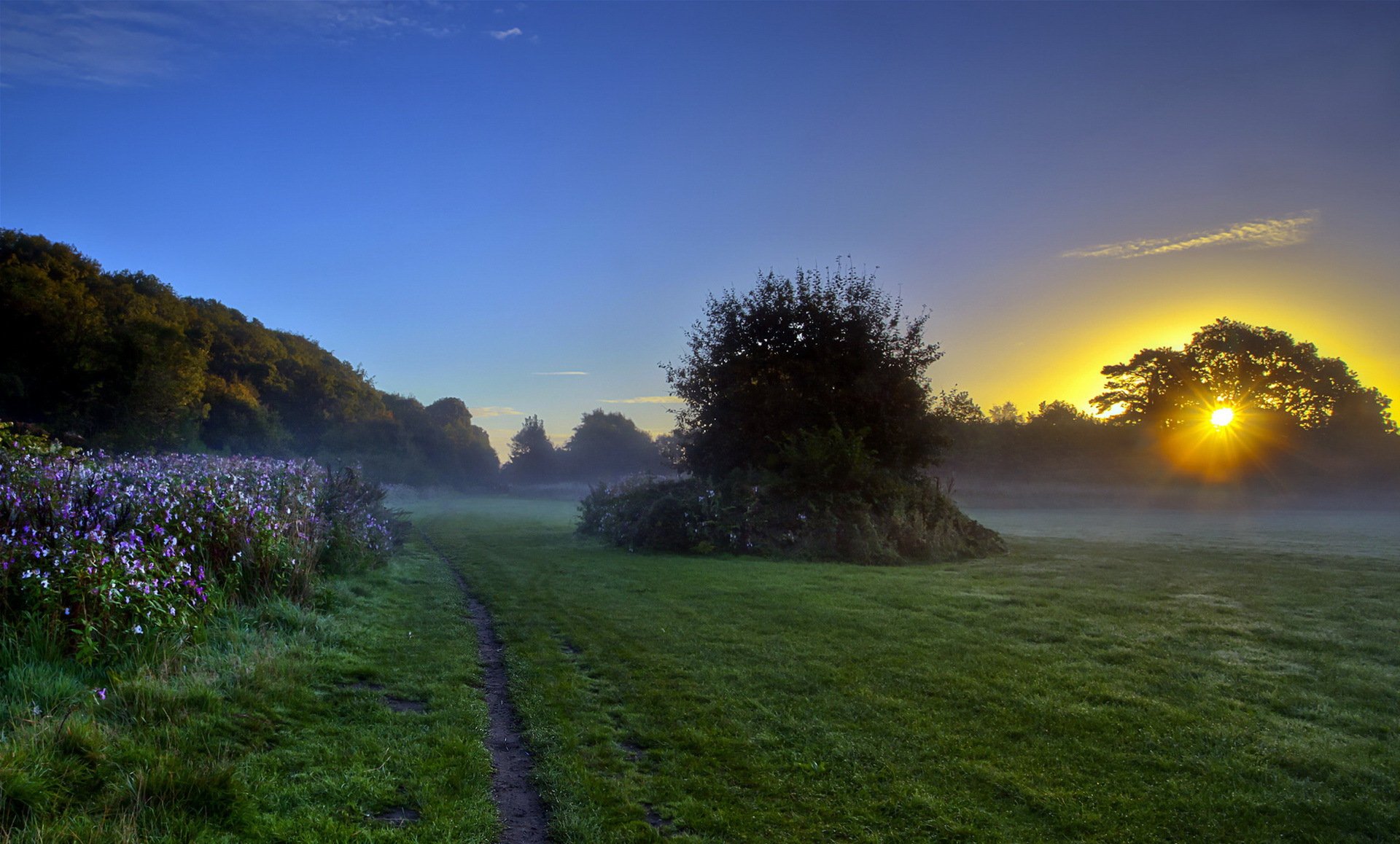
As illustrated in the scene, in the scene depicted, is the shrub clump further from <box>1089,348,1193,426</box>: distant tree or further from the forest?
<box>1089,348,1193,426</box>: distant tree

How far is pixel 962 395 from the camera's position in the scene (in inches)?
854

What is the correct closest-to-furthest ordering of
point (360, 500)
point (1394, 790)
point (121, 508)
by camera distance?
1. point (1394, 790)
2. point (121, 508)
3. point (360, 500)

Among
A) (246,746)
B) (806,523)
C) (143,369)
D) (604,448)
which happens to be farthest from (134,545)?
(604,448)

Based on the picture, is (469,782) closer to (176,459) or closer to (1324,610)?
(1324,610)

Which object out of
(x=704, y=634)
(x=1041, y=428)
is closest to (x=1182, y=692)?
(x=704, y=634)

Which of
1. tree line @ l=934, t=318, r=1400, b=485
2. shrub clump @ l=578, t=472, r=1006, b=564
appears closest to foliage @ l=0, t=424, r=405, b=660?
shrub clump @ l=578, t=472, r=1006, b=564

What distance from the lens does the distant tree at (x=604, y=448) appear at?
8062cm

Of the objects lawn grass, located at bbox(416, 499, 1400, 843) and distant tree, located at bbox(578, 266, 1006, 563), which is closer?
lawn grass, located at bbox(416, 499, 1400, 843)

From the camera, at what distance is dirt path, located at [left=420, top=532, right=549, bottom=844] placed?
398 cm

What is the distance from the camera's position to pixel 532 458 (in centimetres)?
8512

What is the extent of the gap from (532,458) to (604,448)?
9445 millimetres

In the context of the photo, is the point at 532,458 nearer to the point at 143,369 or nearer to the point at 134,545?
the point at 143,369

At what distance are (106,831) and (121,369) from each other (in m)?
31.6

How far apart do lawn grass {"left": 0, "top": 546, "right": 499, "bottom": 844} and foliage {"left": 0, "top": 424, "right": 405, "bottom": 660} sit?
0.38 meters
